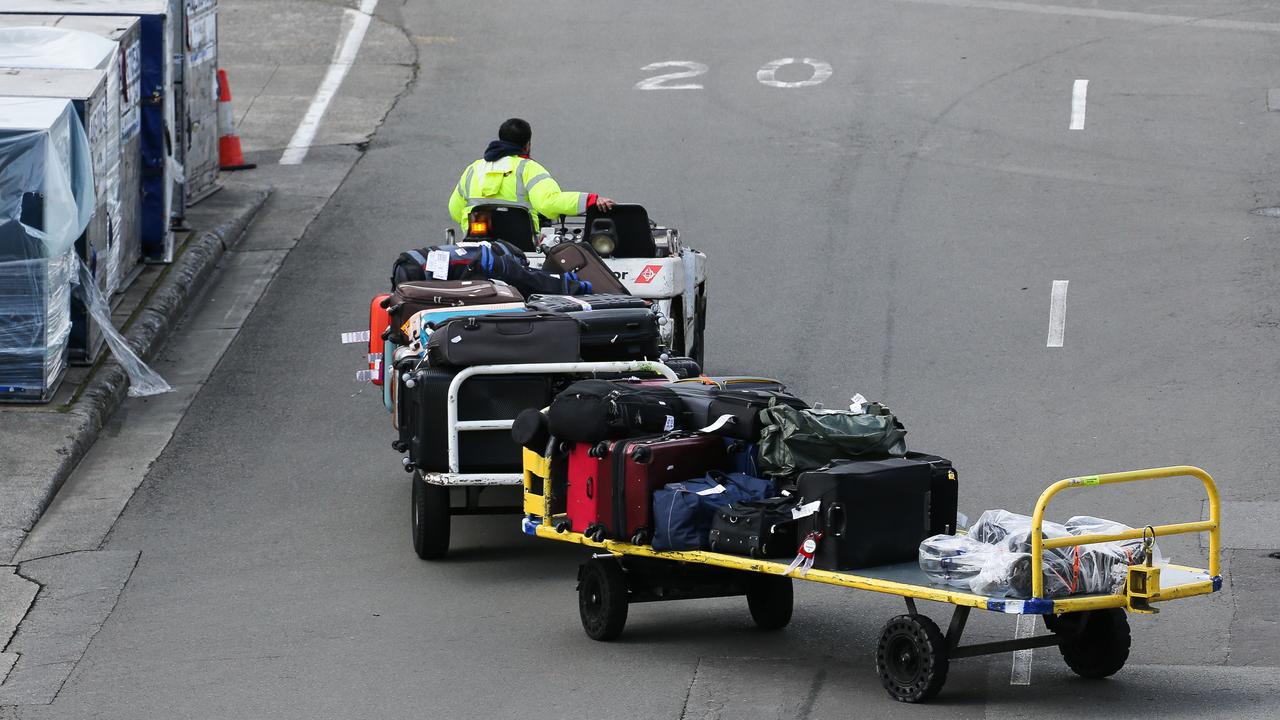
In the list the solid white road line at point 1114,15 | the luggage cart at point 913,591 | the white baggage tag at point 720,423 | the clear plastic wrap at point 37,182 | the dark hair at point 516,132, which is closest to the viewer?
the luggage cart at point 913,591

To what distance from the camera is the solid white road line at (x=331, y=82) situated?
21594 mm

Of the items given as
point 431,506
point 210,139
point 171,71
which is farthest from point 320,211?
point 431,506

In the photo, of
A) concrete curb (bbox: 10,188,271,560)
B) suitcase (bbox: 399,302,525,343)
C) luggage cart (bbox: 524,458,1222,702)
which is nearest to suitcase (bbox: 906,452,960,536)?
luggage cart (bbox: 524,458,1222,702)

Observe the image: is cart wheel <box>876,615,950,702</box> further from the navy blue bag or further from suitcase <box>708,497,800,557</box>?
the navy blue bag

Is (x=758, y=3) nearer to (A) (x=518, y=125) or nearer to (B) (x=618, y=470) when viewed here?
(A) (x=518, y=125)

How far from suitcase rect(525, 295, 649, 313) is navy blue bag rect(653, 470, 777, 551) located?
2.35 meters

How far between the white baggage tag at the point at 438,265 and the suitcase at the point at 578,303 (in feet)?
2.30

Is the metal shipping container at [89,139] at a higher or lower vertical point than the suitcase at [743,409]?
higher

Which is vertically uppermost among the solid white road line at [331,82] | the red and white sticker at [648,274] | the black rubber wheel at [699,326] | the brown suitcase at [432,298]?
the solid white road line at [331,82]

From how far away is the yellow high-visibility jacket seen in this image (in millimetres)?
13609

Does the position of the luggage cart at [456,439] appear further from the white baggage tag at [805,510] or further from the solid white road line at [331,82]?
the solid white road line at [331,82]

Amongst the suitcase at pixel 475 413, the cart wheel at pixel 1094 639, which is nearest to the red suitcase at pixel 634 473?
the suitcase at pixel 475 413

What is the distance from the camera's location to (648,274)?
1364 cm

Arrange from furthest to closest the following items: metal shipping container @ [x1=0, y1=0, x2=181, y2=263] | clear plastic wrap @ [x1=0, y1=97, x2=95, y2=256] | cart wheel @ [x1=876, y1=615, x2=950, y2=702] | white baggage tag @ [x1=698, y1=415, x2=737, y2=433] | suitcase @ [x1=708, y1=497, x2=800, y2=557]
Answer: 1. metal shipping container @ [x1=0, y1=0, x2=181, y2=263]
2. clear plastic wrap @ [x1=0, y1=97, x2=95, y2=256]
3. white baggage tag @ [x1=698, y1=415, x2=737, y2=433]
4. suitcase @ [x1=708, y1=497, x2=800, y2=557]
5. cart wheel @ [x1=876, y1=615, x2=950, y2=702]
